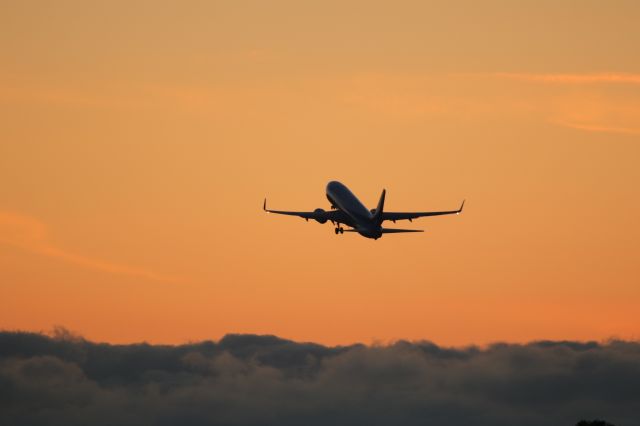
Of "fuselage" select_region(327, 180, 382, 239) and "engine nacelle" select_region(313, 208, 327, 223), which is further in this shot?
"engine nacelle" select_region(313, 208, 327, 223)

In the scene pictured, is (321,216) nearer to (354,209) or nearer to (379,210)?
(354,209)

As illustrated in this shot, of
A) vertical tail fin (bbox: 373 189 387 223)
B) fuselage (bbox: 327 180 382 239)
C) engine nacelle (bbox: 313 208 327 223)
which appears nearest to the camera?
fuselage (bbox: 327 180 382 239)

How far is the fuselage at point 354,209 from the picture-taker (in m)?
173

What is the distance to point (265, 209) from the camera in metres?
193

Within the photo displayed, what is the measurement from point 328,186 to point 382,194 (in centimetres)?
1602

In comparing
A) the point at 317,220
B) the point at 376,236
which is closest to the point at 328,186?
the point at 317,220

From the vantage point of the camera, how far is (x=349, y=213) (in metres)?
185

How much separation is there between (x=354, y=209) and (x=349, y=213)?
1070 mm

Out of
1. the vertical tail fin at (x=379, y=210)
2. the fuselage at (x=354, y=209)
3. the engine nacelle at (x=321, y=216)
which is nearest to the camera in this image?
the fuselage at (x=354, y=209)

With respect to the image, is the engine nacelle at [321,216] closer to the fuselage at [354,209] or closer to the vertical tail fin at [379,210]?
the fuselage at [354,209]

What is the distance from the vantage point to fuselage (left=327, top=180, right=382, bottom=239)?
173000 millimetres

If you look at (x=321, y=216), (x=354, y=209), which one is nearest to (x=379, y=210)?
(x=354, y=209)

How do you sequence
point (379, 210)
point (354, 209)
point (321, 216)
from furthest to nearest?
1. point (321, 216)
2. point (354, 209)
3. point (379, 210)

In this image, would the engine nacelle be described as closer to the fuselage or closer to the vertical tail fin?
the fuselage
